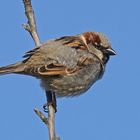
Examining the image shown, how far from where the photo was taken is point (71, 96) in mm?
5387

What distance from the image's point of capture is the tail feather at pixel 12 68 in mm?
Answer: 4855

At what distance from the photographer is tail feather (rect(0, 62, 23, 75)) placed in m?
4.86

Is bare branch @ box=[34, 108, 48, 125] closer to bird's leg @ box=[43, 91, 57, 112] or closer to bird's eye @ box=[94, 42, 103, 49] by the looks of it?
bird's leg @ box=[43, 91, 57, 112]

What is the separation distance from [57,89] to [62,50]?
0.47 m

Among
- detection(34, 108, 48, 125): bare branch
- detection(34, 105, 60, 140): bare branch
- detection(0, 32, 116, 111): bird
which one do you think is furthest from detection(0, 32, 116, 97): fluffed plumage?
detection(34, 108, 48, 125): bare branch

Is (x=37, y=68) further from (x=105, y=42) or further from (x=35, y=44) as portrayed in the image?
(x=105, y=42)

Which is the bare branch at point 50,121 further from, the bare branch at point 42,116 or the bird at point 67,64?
the bird at point 67,64

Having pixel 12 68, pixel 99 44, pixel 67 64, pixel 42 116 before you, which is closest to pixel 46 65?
pixel 67 64

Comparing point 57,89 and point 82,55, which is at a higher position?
point 82,55

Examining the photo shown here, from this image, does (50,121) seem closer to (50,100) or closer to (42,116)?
(42,116)

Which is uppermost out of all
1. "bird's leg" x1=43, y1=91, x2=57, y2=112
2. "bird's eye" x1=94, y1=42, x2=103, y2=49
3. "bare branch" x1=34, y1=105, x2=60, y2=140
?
"bird's eye" x1=94, y1=42, x2=103, y2=49

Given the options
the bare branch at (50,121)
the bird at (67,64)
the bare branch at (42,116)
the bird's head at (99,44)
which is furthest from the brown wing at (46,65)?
the bare branch at (42,116)

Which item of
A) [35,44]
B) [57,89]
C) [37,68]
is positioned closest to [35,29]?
[35,44]

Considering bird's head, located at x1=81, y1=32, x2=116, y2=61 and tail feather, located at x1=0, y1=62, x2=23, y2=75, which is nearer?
tail feather, located at x1=0, y1=62, x2=23, y2=75
